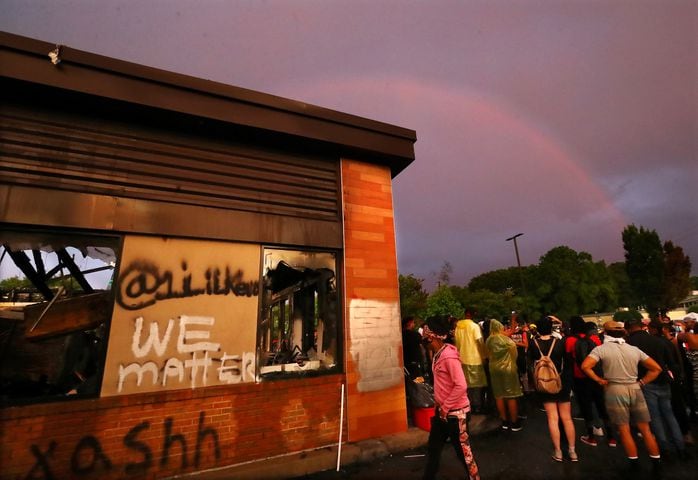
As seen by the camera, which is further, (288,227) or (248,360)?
(288,227)

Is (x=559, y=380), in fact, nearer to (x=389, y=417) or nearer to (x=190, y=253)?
(x=389, y=417)

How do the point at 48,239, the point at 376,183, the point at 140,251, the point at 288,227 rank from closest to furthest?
the point at 48,239 < the point at 140,251 < the point at 288,227 < the point at 376,183

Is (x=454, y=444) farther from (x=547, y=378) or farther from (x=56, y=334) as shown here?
(x=56, y=334)

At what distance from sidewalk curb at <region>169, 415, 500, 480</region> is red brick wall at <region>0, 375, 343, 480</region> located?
11 centimetres

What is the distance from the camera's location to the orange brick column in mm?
5391

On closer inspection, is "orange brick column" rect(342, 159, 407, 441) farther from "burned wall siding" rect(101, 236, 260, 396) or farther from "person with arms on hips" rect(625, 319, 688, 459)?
"person with arms on hips" rect(625, 319, 688, 459)

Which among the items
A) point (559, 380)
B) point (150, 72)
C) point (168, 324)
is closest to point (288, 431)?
point (168, 324)

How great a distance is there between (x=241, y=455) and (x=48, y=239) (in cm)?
365

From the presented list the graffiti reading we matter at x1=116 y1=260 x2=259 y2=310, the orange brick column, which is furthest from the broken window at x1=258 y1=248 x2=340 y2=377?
the graffiti reading we matter at x1=116 y1=260 x2=259 y2=310

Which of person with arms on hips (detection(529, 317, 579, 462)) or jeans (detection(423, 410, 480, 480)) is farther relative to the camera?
person with arms on hips (detection(529, 317, 579, 462))

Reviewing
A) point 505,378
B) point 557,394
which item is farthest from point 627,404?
point 505,378

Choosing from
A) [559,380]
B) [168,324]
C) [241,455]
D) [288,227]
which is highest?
[288,227]

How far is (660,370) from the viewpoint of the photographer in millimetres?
4395

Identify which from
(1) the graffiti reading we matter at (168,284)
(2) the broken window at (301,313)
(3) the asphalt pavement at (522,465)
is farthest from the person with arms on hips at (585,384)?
(1) the graffiti reading we matter at (168,284)
